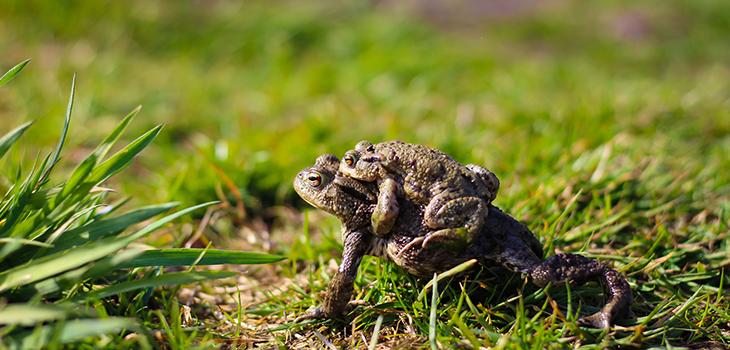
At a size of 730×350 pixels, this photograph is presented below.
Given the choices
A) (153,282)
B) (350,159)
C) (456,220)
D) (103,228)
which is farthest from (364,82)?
(153,282)

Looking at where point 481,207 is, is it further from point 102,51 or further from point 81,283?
point 102,51

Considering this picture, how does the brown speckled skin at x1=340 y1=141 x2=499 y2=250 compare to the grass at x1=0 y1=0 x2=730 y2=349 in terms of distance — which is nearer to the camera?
the brown speckled skin at x1=340 y1=141 x2=499 y2=250

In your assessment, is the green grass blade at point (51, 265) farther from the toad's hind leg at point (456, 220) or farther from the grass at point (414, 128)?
the toad's hind leg at point (456, 220)

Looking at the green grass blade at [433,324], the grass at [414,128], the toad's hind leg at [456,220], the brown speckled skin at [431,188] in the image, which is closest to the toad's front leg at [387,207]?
the brown speckled skin at [431,188]

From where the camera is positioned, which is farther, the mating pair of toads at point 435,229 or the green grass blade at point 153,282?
the mating pair of toads at point 435,229

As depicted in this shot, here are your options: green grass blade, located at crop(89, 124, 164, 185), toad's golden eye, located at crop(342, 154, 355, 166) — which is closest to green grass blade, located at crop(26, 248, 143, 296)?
green grass blade, located at crop(89, 124, 164, 185)

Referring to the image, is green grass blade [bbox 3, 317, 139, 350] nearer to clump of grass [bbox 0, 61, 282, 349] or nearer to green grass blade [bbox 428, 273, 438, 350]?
clump of grass [bbox 0, 61, 282, 349]

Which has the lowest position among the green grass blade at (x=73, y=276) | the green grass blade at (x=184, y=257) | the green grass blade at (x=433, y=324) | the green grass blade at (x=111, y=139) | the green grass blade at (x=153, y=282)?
the green grass blade at (x=433, y=324)
